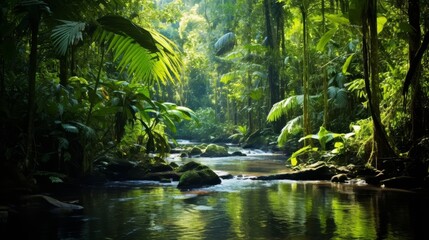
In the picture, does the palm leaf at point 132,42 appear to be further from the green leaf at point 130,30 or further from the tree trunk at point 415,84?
the tree trunk at point 415,84

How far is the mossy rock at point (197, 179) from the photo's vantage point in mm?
10461

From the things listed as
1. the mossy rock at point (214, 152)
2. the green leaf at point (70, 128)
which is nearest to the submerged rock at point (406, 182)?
the green leaf at point (70, 128)

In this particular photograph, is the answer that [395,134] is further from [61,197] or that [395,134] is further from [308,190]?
[61,197]

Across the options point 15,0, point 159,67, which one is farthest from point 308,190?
point 15,0

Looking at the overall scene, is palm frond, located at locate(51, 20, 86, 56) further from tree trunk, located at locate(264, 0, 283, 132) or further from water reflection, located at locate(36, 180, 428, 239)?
tree trunk, located at locate(264, 0, 283, 132)

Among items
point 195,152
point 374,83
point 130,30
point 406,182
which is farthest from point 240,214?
point 195,152

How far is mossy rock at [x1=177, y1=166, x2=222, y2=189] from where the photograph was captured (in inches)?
412

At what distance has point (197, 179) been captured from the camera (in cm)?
1067

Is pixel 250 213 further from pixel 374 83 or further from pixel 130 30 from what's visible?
pixel 374 83

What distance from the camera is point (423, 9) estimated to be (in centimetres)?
948

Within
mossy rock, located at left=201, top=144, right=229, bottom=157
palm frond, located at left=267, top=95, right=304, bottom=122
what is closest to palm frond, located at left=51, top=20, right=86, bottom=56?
palm frond, located at left=267, top=95, right=304, bottom=122

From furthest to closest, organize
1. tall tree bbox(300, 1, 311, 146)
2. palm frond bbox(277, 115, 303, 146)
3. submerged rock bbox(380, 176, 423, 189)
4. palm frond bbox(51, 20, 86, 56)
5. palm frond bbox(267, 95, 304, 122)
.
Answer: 1. palm frond bbox(267, 95, 304, 122)
2. palm frond bbox(277, 115, 303, 146)
3. tall tree bbox(300, 1, 311, 146)
4. submerged rock bbox(380, 176, 423, 189)
5. palm frond bbox(51, 20, 86, 56)

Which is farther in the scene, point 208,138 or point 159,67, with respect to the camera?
point 208,138

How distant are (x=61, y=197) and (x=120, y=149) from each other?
5012 mm
